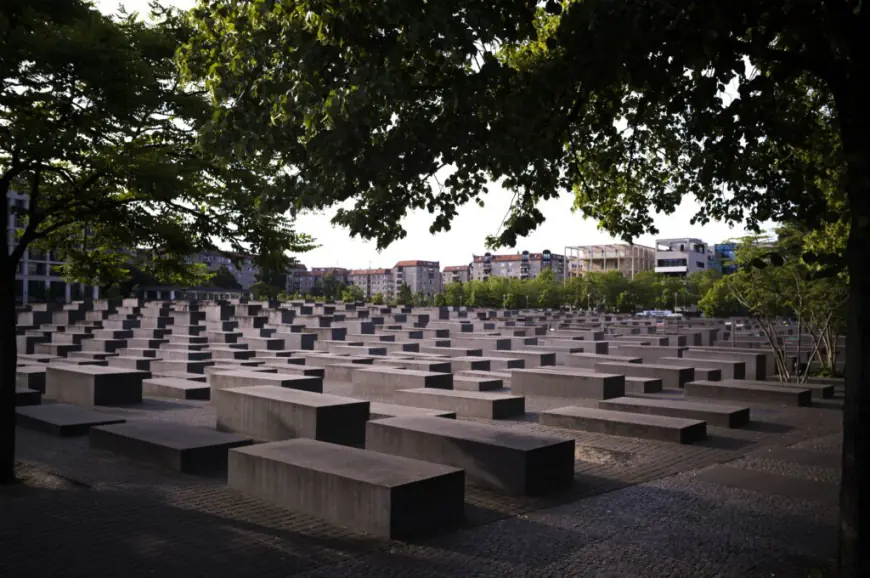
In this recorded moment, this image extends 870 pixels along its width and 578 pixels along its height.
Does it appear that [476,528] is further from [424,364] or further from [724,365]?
[724,365]

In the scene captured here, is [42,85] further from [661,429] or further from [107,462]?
[661,429]

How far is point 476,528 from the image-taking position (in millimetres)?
7562

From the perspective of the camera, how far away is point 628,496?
888 cm

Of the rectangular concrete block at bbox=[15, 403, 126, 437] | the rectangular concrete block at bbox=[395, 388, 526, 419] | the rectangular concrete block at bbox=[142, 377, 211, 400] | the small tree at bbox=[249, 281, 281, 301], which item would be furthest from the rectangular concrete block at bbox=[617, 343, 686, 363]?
the small tree at bbox=[249, 281, 281, 301]

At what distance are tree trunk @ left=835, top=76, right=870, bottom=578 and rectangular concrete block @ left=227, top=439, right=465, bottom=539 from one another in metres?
3.76

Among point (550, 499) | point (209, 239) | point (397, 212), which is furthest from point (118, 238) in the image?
point (550, 499)

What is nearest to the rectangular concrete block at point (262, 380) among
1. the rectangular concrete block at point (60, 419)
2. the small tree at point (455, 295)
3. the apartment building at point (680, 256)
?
the rectangular concrete block at point (60, 419)

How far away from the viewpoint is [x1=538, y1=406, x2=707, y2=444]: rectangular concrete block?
12414mm

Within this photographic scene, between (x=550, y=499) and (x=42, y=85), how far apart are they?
7.66 meters

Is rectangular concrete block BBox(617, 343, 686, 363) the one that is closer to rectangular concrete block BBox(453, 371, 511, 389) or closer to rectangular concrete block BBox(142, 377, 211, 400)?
rectangular concrete block BBox(453, 371, 511, 389)

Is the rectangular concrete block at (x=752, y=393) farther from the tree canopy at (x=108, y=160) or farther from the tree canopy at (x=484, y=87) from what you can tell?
the tree canopy at (x=108, y=160)

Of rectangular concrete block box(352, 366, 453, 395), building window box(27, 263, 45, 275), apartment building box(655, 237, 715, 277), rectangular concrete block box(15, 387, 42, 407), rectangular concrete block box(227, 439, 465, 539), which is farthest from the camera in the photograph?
apartment building box(655, 237, 715, 277)

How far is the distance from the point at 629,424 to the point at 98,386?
38.3 ft

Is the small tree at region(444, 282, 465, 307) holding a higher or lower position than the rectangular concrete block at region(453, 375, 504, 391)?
higher
